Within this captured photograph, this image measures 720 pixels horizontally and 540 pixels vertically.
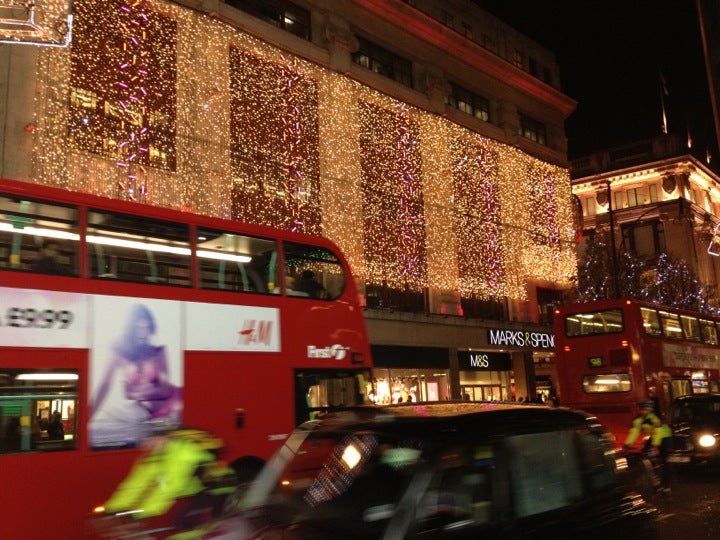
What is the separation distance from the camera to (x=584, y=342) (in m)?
15.6

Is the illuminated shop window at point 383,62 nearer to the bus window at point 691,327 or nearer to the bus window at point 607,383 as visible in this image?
the bus window at point 691,327

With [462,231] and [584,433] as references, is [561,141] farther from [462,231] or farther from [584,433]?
[584,433]

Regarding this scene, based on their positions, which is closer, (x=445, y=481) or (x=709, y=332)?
(x=445, y=481)

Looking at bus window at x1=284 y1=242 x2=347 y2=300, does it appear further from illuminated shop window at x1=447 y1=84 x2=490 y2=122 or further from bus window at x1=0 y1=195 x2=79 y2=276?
illuminated shop window at x1=447 y1=84 x2=490 y2=122

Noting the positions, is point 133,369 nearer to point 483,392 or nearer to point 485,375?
point 483,392

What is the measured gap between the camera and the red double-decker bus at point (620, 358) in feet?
48.4

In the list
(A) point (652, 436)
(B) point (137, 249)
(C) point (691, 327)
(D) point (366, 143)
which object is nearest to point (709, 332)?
(C) point (691, 327)

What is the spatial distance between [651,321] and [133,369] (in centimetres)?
1262

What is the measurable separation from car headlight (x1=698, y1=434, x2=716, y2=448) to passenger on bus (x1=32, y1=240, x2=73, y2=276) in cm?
1148

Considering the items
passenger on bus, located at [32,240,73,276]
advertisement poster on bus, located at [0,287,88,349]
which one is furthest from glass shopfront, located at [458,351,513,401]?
passenger on bus, located at [32,240,73,276]

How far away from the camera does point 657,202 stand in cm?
4894

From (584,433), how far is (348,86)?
19.5m

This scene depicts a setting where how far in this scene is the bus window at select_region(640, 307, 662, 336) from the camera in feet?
49.4

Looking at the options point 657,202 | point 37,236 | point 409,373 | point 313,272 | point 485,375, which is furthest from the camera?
point 657,202
